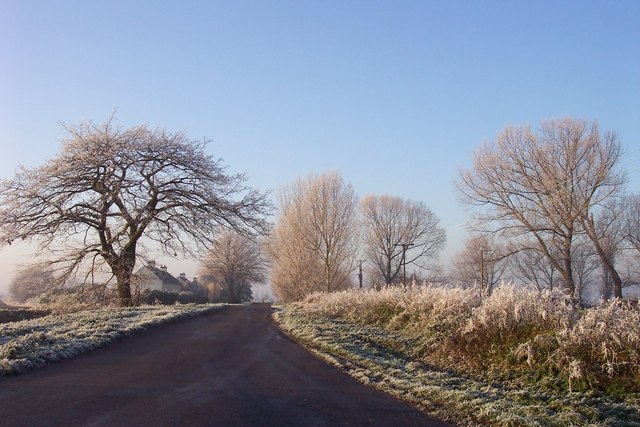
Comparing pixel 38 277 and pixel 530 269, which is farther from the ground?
pixel 530 269

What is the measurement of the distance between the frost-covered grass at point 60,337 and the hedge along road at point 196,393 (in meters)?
0.32

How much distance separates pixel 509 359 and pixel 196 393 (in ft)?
16.8

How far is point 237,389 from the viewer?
7227 mm

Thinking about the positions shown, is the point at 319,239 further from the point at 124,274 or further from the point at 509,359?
the point at 509,359

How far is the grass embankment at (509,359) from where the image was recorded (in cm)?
644

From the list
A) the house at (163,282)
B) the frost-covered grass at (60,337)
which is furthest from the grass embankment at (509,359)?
the house at (163,282)

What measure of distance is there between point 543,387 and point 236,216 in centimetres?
1986

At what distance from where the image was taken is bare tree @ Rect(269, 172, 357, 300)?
44031 millimetres

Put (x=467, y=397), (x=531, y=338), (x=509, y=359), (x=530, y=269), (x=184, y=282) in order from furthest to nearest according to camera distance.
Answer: (x=184, y=282)
(x=530, y=269)
(x=531, y=338)
(x=509, y=359)
(x=467, y=397)

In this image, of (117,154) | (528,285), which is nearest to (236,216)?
(117,154)

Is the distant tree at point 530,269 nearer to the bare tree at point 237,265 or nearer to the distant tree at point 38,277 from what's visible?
the bare tree at point 237,265

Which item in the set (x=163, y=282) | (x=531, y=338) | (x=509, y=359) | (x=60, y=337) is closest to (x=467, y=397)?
(x=509, y=359)

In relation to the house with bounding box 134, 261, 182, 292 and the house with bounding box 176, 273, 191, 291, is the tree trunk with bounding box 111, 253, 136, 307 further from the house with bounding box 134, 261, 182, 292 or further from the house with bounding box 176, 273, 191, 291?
the house with bounding box 176, 273, 191, 291

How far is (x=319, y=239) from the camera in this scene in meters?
44.6
